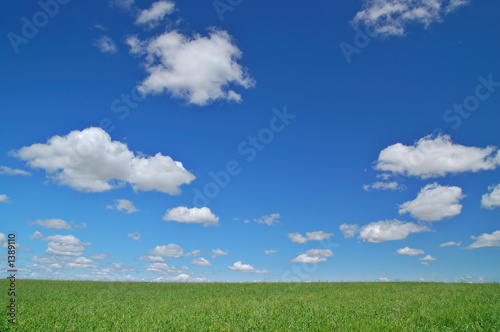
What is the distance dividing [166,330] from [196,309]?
455cm

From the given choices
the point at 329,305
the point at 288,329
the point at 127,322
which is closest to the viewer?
the point at 288,329

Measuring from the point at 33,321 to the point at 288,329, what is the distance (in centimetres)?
1153

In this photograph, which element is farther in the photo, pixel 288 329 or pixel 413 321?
pixel 413 321

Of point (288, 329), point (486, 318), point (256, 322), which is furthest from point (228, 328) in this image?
point (486, 318)

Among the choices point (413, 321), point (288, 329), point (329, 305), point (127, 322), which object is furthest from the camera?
point (329, 305)

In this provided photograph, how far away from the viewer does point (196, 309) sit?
17094 millimetres

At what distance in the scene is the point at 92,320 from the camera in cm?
1441

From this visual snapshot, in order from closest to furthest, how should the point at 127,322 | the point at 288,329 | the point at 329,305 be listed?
the point at 288,329, the point at 127,322, the point at 329,305

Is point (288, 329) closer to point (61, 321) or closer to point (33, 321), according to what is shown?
point (61, 321)

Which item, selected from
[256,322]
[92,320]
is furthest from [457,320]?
[92,320]

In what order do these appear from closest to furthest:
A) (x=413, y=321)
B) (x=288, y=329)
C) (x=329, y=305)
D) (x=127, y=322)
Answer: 1. (x=288, y=329)
2. (x=413, y=321)
3. (x=127, y=322)
4. (x=329, y=305)

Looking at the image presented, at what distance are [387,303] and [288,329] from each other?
784 cm

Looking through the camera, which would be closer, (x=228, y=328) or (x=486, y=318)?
(x=228, y=328)

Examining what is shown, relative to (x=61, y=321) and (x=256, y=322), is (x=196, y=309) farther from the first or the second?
(x=61, y=321)
